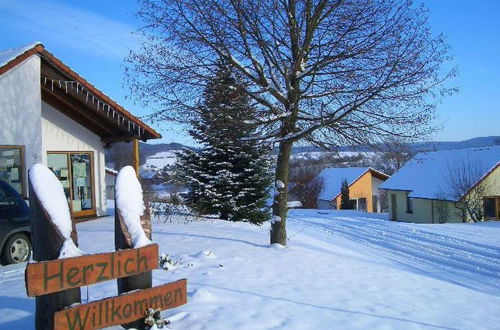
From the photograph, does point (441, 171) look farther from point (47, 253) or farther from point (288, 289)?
point (47, 253)

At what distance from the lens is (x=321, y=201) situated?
176 ft

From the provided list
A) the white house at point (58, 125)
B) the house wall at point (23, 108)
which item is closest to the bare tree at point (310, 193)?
the white house at point (58, 125)

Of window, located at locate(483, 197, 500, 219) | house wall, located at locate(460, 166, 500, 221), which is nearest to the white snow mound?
house wall, located at locate(460, 166, 500, 221)

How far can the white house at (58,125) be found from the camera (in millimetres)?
11531

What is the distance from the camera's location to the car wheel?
26.7 feet

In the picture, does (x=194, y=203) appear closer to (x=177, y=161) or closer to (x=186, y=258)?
(x=177, y=161)

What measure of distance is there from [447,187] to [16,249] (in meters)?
29.9

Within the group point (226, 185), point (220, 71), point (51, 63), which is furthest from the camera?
point (226, 185)

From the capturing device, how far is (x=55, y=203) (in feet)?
13.1

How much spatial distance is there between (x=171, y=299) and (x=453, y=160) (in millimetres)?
35014

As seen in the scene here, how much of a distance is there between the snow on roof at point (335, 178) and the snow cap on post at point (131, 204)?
4730cm

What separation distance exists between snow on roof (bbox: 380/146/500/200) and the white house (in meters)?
22.7

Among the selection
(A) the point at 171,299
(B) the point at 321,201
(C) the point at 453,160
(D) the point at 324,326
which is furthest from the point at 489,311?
(B) the point at 321,201

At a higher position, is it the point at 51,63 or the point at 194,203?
the point at 51,63
